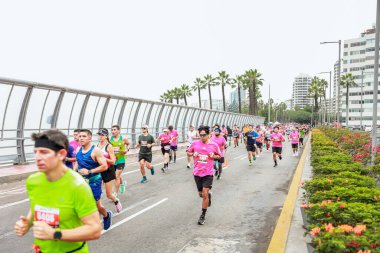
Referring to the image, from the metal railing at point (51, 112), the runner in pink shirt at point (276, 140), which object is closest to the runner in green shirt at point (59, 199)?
the metal railing at point (51, 112)

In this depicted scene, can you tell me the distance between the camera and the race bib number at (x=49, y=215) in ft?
7.96

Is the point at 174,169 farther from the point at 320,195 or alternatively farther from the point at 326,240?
the point at 326,240

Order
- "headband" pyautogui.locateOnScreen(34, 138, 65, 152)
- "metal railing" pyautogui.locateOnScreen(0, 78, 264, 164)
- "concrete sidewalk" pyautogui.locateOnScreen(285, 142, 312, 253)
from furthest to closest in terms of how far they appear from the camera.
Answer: "metal railing" pyautogui.locateOnScreen(0, 78, 264, 164), "concrete sidewalk" pyautogui.locateOnScreen(285, 142, 312, 253), "headband" pyautogui.locateOnScreen(34, 138, 65, 152)

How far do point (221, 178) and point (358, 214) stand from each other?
8.45 meters

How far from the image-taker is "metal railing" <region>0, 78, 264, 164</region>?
513 inches

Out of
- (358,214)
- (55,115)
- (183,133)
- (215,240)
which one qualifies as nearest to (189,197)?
(215,240)

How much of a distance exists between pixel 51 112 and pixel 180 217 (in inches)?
385

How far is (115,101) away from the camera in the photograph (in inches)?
790

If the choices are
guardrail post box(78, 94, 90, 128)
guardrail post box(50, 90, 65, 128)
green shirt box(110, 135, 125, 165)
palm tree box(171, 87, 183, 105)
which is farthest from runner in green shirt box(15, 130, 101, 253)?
palm tree box(171, 87, 183, 105)

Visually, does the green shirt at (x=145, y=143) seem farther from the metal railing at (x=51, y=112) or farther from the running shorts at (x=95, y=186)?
the running shorts at (x=95, y=186)

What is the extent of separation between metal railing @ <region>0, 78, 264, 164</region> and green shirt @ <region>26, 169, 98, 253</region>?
10875 mm

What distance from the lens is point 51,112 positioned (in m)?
14.8

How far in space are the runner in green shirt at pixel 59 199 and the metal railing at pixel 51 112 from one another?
1088 cm

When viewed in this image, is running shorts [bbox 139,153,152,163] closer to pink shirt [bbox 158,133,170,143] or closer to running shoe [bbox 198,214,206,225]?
pink shirt [bbox 158,133,170,143]
